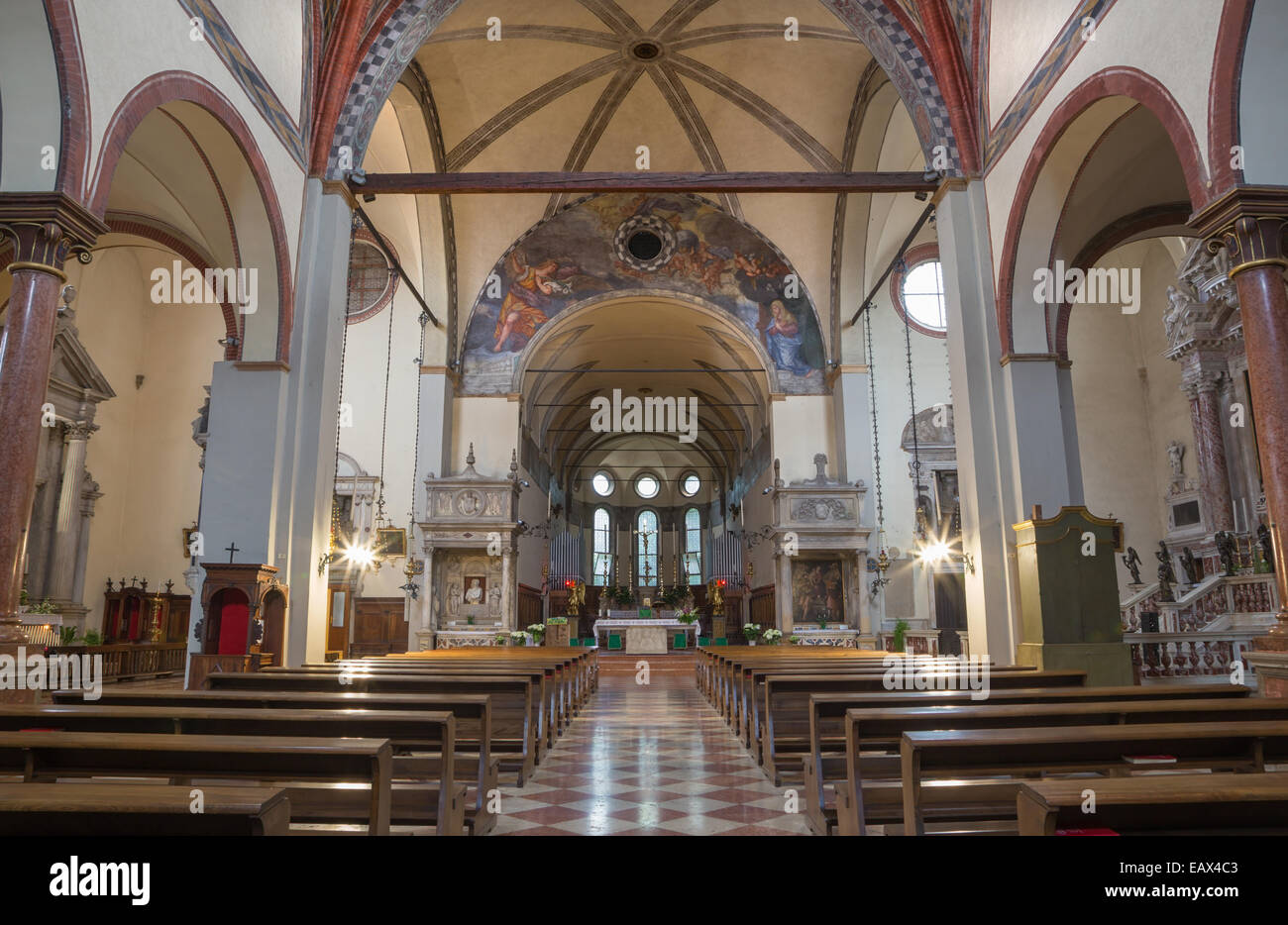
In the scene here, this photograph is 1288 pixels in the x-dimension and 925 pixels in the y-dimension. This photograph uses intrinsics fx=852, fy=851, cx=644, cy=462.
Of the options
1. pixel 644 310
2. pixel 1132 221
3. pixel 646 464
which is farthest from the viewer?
pixel 646 464

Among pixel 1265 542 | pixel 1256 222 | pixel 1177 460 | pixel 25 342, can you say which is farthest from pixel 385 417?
pixel 1256 222

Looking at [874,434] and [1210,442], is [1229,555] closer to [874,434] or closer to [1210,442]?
[1210,442]

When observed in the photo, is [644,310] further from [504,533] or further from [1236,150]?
[1236,150]

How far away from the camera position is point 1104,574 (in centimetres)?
823

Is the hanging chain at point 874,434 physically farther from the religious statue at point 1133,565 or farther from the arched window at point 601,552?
the arched window at point 601,552

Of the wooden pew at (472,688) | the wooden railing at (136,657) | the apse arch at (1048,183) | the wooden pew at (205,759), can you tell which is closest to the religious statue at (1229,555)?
the apse arch at (1048,183)

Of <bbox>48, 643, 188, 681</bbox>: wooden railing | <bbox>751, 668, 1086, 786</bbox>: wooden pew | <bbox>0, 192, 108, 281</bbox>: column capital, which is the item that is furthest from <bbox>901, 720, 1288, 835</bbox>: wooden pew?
<bbox>48, 643, 188, 681</bbox>: wooden railing

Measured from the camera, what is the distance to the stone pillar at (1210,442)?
1461 cm

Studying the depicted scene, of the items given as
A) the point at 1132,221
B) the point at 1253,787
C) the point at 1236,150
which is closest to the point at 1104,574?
the point at 1236,150

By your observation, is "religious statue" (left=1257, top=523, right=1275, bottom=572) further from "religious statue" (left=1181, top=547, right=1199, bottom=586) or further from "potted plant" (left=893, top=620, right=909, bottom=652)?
"potted plant" (left=893, top=620, right=909, bottom=652)

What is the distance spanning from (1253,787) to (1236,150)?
5.47 metres

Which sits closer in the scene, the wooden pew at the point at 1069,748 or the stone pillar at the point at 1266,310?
the wooden pew at the point at 1069,748

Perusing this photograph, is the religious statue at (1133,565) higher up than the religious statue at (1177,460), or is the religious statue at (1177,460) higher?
the religious statue at (1177,460)

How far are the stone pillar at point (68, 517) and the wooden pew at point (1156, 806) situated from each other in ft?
56.7
